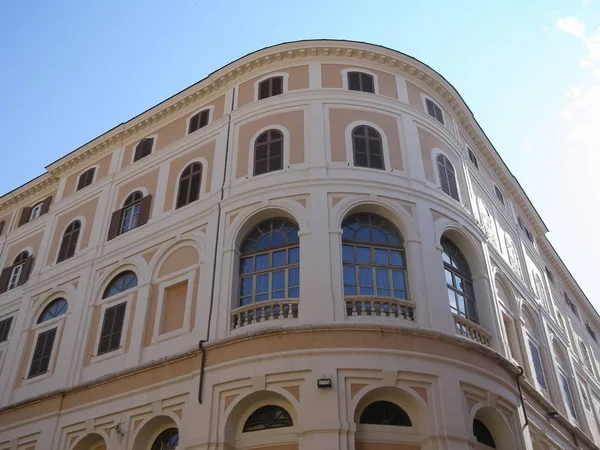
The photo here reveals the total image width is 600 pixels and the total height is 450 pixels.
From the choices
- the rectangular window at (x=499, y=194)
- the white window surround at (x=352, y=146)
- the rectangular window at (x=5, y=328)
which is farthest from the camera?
the rectangular window at (x=499, y=194)

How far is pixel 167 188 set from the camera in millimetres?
20672

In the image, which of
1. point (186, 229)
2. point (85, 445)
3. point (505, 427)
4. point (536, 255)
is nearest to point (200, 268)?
point (186, 229)

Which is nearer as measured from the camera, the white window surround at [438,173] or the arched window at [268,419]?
the arched window at [268,419]

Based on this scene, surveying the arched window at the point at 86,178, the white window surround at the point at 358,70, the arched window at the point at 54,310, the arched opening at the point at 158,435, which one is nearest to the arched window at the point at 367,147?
the white window surround at the point at 358,70

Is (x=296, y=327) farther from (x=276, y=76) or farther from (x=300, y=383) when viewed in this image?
(x=276, y=76)

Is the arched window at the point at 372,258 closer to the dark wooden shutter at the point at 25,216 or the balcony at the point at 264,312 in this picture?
the balcony at the point at 264,312

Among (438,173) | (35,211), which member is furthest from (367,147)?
(35,211)

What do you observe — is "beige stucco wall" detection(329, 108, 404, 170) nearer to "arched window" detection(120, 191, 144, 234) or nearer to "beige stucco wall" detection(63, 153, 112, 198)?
"arched window" detection(120, 191, 144, 234)

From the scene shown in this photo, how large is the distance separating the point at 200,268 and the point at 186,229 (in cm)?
186

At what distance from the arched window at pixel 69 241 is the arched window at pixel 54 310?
1752 millimetres

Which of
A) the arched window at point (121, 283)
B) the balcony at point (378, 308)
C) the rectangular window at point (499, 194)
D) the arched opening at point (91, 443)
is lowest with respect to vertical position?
the arched opening at point (91, 443)

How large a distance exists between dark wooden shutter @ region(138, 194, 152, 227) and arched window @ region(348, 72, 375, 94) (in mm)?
7716

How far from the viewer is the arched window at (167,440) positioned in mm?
15353

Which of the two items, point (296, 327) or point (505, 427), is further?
point (505, 427)
